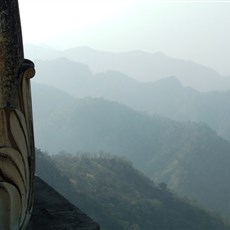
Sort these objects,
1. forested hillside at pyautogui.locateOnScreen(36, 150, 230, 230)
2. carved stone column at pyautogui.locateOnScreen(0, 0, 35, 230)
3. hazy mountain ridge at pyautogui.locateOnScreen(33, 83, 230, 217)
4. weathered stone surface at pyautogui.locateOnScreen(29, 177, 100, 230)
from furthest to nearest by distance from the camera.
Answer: hazy mountain ridge at pyautogui.locateOnScreen(33, 83, 230, 217) < forested hillside at pyautogui.locateOnScreen(36, 150, 230, 230) < weathered stone surface at pyautogui.locateOnScreen(29, 177, 100, 230) < carved stone column at pyautogui.locateOnScreen(0, 0, 35, 230)

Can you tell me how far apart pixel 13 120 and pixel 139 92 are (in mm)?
180610

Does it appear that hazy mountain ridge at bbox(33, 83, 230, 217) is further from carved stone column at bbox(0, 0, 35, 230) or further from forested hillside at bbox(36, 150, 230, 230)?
carved stone column at bbox(0, 0, 35, 230)

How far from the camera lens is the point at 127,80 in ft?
644

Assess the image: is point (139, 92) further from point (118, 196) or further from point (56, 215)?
point (56, 215)

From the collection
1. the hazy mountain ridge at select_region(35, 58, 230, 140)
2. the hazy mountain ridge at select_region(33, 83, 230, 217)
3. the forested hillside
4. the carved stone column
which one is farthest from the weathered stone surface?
the hazy mountain ridge at select_region(35, 58, 230, 140)

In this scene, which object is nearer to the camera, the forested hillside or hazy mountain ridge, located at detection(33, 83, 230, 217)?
the forested hillside

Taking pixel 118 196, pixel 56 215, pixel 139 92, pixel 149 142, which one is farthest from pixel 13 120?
pixel 139 92

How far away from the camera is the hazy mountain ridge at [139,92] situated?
158m

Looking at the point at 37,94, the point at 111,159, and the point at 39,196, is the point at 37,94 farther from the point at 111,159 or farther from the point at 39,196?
the point at 39,196

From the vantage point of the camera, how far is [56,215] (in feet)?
14.1

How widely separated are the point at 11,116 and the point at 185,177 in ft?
244

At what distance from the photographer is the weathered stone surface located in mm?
4031

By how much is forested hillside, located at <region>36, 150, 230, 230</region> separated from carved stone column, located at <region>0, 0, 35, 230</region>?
134 feet

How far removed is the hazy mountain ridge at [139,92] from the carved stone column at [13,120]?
146 metres
